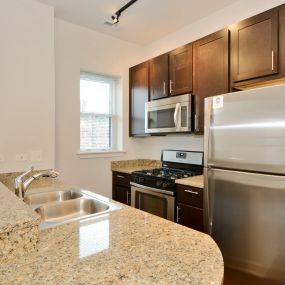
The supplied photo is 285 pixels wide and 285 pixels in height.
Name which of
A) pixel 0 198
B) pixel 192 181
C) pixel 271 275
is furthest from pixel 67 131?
pixel 271 275

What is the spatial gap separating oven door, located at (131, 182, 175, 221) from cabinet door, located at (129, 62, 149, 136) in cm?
82

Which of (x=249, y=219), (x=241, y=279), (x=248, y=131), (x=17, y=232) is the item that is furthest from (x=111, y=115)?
(x=17, y=232)

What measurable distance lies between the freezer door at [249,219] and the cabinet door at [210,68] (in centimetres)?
83

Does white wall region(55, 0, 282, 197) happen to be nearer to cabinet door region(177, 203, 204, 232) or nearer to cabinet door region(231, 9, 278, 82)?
cabinet door region(231, 9, 278, 82)

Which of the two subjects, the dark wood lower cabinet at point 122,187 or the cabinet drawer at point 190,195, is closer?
the cabinet drawer at point 190,195

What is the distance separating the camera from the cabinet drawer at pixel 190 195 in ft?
6.76

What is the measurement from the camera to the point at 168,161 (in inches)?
122

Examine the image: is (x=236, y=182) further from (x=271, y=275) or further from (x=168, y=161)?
(x=168, y=161)

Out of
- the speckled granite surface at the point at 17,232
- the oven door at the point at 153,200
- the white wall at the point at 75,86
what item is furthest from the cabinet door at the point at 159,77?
the speckled granite surface at the point at 17,232

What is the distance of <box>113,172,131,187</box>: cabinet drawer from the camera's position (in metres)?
2.96

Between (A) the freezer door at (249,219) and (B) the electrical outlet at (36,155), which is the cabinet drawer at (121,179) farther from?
(A) the freezer door at (249,219)

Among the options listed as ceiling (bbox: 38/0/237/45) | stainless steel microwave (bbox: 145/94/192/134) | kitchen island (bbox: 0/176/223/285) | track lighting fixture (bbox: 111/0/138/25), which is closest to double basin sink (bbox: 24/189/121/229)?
kitchen island (bbox: 0/176/223/285)

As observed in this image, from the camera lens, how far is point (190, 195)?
215 cm

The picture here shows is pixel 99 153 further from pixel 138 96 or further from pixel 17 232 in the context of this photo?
pixel 17 232
